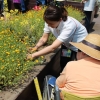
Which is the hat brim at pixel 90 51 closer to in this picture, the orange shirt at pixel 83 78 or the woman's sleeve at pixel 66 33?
the orange shirt at pixel 83 78

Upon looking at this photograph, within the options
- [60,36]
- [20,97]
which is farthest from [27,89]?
[60,36]

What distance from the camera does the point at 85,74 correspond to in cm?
201

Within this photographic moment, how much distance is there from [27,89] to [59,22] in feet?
2.84

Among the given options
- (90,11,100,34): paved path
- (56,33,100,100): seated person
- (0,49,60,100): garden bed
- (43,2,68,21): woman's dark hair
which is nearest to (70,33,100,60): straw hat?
(56,33,100,100): seated person

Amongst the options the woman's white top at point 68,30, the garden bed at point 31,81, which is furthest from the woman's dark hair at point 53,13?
the garden bed at point 31,81

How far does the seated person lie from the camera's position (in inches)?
78.0

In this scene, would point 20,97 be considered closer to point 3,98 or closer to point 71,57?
point 3,98

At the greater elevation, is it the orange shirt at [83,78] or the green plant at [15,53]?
the orange shirt at [83,78]

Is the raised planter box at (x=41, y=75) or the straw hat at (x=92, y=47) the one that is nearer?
the straw hat at (x=92, y=47)

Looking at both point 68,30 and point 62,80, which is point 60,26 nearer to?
point 68,30

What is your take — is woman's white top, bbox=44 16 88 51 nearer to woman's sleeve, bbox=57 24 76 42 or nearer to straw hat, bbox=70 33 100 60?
woman's sleeve, bbox=57 24 76 42

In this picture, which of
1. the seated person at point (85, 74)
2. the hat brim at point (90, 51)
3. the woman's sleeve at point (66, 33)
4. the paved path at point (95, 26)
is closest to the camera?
the seated person at point (85, 74)

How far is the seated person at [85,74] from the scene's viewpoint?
Answer: 1.98 m

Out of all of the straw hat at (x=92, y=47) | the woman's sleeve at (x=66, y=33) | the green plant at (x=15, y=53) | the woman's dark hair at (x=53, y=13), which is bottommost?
the green plant at (x=15, y=53)
